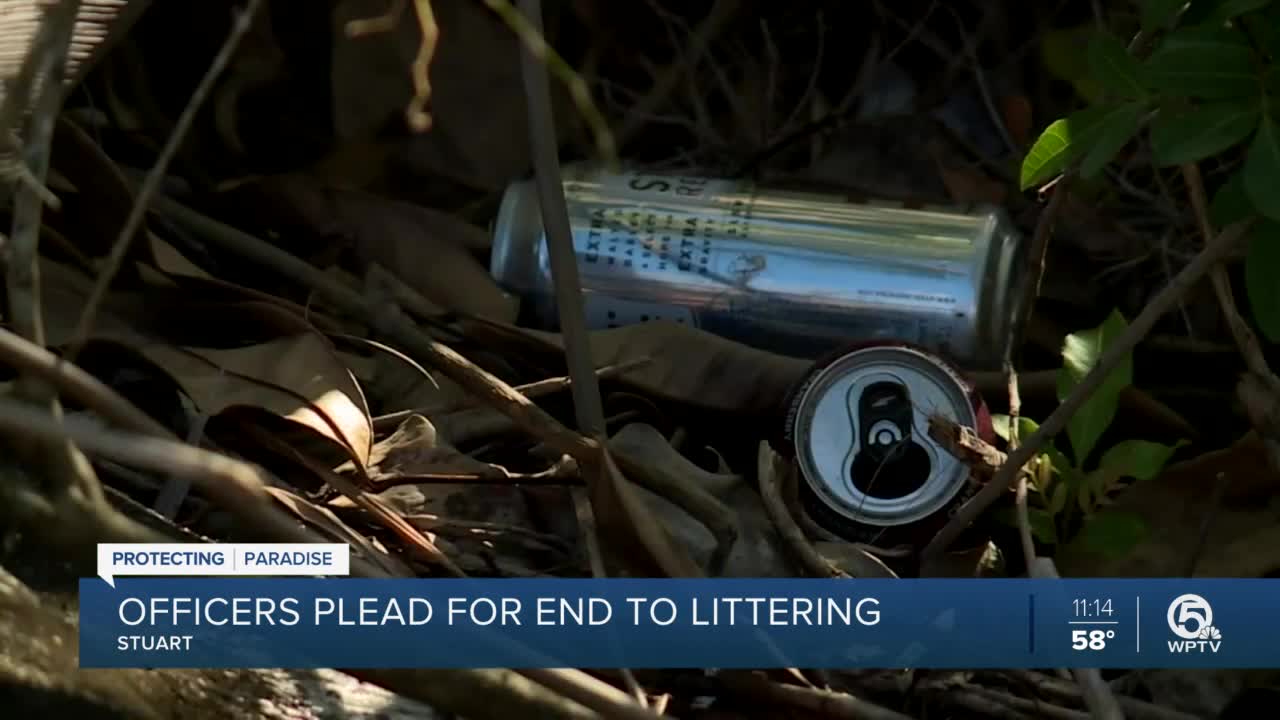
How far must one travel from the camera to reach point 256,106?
1570 millimetres

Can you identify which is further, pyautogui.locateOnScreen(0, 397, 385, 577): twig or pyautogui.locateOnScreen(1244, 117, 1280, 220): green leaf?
pyautogui.locateOnScreen(1244, 117, 1280, 220): green leaf

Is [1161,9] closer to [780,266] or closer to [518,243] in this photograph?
[780,266]

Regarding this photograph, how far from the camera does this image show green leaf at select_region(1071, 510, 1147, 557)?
99 centimetres

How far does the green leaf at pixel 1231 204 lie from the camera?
0.88 m

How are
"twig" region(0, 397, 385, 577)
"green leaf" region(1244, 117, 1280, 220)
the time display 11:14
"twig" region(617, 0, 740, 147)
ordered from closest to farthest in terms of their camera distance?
"twig" region(0, 397, 385, 577) < "green leaf" region(1244, 117, 1280, 220) < the time display 11:14 < "twig" region(617, 0, 740, 147)

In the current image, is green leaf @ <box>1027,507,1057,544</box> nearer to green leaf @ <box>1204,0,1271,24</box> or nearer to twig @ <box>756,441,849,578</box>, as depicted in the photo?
twig @ <box>756,441,849,578</box>

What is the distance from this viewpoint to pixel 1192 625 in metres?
0.93

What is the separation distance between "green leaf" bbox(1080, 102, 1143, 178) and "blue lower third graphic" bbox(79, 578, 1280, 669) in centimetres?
24

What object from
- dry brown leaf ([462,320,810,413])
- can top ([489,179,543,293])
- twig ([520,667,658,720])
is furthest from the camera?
can top ([489,179,543,293])

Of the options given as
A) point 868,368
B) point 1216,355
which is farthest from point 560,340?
point 1216,355

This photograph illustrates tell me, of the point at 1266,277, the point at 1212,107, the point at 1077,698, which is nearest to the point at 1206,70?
the point at 1212,107

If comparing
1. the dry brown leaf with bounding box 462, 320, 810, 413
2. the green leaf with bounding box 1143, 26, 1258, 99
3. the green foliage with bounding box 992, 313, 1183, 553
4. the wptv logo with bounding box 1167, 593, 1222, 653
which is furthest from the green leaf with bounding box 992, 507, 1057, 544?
the green leaf with bounding box 1143, 26, 1258, 99

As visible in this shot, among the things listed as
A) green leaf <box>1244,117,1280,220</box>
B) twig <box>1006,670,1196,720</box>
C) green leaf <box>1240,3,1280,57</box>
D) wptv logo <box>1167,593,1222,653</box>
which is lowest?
twig <box>1006,670,1196,720</box>

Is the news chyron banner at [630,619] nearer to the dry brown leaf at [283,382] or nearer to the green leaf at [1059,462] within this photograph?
the green leaf at [1059,462]
